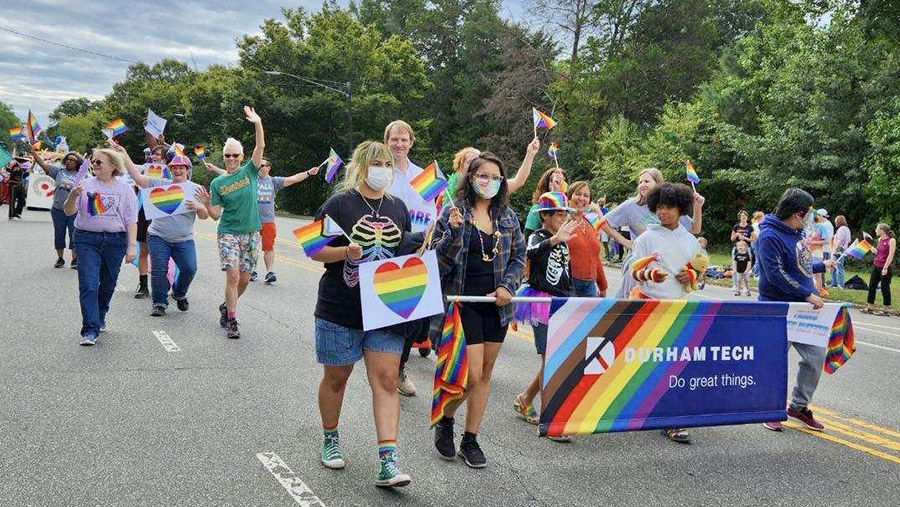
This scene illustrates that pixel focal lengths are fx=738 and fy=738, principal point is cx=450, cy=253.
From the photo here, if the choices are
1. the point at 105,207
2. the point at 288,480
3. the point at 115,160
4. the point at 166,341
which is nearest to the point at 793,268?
the point at 288,480

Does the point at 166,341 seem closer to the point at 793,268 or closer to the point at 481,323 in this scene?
the point at 481,323

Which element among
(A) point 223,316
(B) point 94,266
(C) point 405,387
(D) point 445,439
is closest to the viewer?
(D) point 445,439

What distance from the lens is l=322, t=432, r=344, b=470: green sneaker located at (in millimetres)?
4305

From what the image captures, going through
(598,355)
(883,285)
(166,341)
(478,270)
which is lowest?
(166,341)

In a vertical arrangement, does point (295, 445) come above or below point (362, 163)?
Answer: below

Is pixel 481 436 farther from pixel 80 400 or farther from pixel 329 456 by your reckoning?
pixel 80 400

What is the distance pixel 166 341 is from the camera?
7500mm

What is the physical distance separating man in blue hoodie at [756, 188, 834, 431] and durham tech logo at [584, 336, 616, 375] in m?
1.68

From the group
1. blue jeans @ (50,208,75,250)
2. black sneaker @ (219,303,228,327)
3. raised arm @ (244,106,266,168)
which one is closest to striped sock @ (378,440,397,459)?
raised arm @ (244,106,266,168)

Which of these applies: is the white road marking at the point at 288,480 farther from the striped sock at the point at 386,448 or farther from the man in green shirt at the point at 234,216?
the man in green shirt at the point at 234,216

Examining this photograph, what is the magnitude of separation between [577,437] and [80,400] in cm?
361

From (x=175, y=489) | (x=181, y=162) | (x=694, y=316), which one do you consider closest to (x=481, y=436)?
(x=694, y=316)

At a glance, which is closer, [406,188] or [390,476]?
[390,476]

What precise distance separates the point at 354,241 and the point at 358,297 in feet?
1.03
